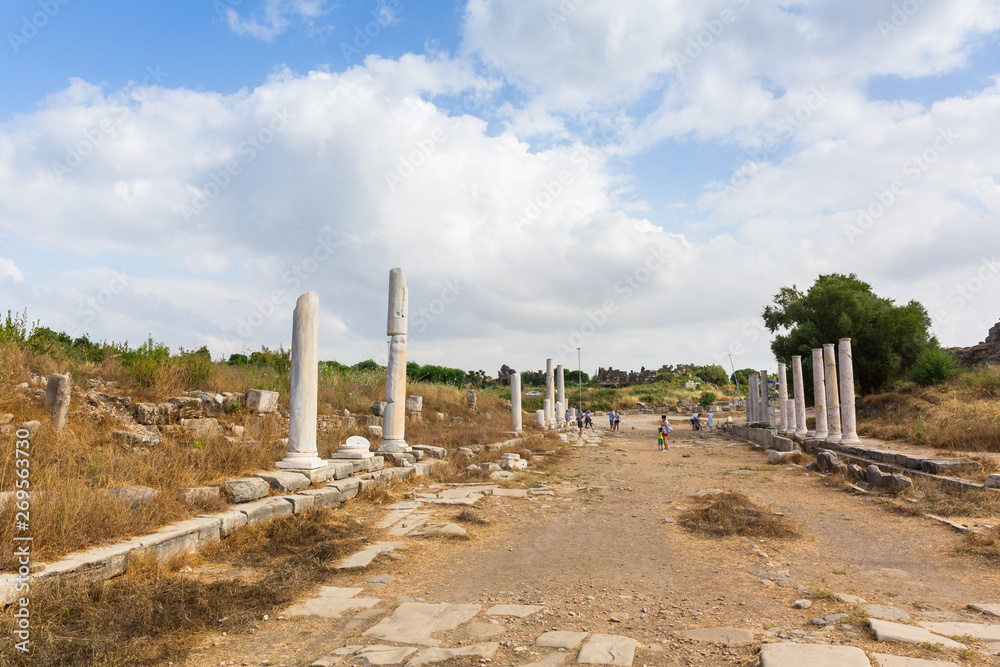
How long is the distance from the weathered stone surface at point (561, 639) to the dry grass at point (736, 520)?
4007 mm

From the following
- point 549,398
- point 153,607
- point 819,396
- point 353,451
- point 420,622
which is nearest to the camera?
point 153,607

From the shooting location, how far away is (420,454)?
45.4ft

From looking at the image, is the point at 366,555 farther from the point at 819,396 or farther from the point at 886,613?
the point at 819,396

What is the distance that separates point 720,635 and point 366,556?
12.0ft

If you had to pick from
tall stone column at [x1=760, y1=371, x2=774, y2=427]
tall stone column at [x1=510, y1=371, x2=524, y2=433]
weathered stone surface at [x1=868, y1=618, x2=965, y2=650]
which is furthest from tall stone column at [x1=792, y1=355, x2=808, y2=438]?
weathered stone surface at [x1=868, y1=618, x2=965, y2=650]

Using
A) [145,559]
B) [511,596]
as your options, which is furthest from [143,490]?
[511,596]

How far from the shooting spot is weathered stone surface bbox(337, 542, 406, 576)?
19.1ft

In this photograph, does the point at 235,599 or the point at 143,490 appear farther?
the point at 143,490

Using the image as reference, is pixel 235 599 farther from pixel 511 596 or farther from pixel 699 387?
pixel 699 387

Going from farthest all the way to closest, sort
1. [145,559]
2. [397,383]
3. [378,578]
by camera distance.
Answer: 1. [397,383]
2. [378,578]
3. [145,559]

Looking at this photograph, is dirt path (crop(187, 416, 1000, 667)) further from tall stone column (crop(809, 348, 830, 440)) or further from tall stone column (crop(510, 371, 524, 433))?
tall stone column (crop(510, 371, 524, 433))

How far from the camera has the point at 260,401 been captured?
46.4ft

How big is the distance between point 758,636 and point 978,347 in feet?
137

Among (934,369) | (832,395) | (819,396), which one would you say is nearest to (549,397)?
(819,396)
